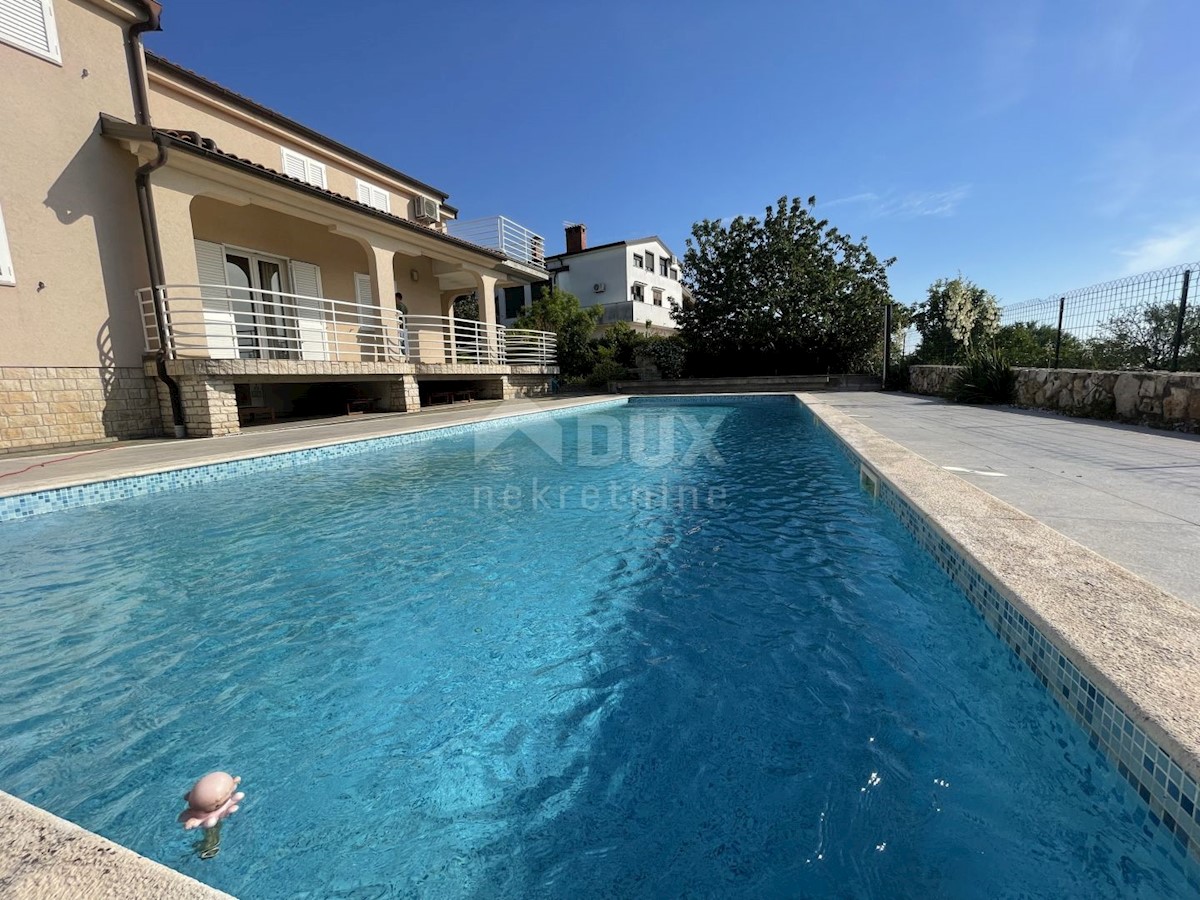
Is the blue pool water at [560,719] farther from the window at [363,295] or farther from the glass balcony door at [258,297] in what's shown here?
the window at [363,295]

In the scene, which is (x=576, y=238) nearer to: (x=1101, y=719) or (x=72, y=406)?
(x=72, y=406)

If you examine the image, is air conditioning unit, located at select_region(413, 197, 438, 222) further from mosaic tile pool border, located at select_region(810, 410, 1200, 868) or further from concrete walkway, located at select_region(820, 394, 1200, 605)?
mosaic tile pool border, located at select_region(810, 410, 1200, 868)

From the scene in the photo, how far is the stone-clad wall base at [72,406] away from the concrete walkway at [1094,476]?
1187 cm

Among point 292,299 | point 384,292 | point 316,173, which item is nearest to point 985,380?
point 384,292

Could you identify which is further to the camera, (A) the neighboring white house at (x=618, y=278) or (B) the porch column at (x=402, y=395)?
(A) the neighboring white house at (x=618, y=278)

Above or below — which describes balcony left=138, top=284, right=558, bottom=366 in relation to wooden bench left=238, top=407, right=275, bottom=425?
above

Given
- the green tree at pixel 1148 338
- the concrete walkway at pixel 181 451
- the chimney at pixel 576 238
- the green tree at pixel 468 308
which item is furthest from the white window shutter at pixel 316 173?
the green tree at pixel 468 308

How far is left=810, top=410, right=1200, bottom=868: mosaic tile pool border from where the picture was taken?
138 cm

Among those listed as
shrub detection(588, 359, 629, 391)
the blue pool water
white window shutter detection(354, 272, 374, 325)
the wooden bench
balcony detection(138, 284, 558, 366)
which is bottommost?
the blue pool water

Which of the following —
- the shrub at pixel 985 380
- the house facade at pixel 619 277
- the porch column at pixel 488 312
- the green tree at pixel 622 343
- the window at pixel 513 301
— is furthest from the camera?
the window at pixel 513 301

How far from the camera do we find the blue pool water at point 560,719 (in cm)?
159

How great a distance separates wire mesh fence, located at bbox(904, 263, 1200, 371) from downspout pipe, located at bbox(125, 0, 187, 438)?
15049 millimetres

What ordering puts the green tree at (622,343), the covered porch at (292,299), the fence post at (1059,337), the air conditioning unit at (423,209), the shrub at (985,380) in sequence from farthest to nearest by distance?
the green tree at (622,343), the air conditioning unit at (423,209), the shrub at (985,380), the fence post at (1059,337), the covered porch at (292,299)

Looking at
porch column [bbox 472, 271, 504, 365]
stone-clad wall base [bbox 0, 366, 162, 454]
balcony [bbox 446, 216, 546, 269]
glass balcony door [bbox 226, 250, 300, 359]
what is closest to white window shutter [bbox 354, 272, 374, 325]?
glass balcony door [bbox 226, 250, 300, 359]
